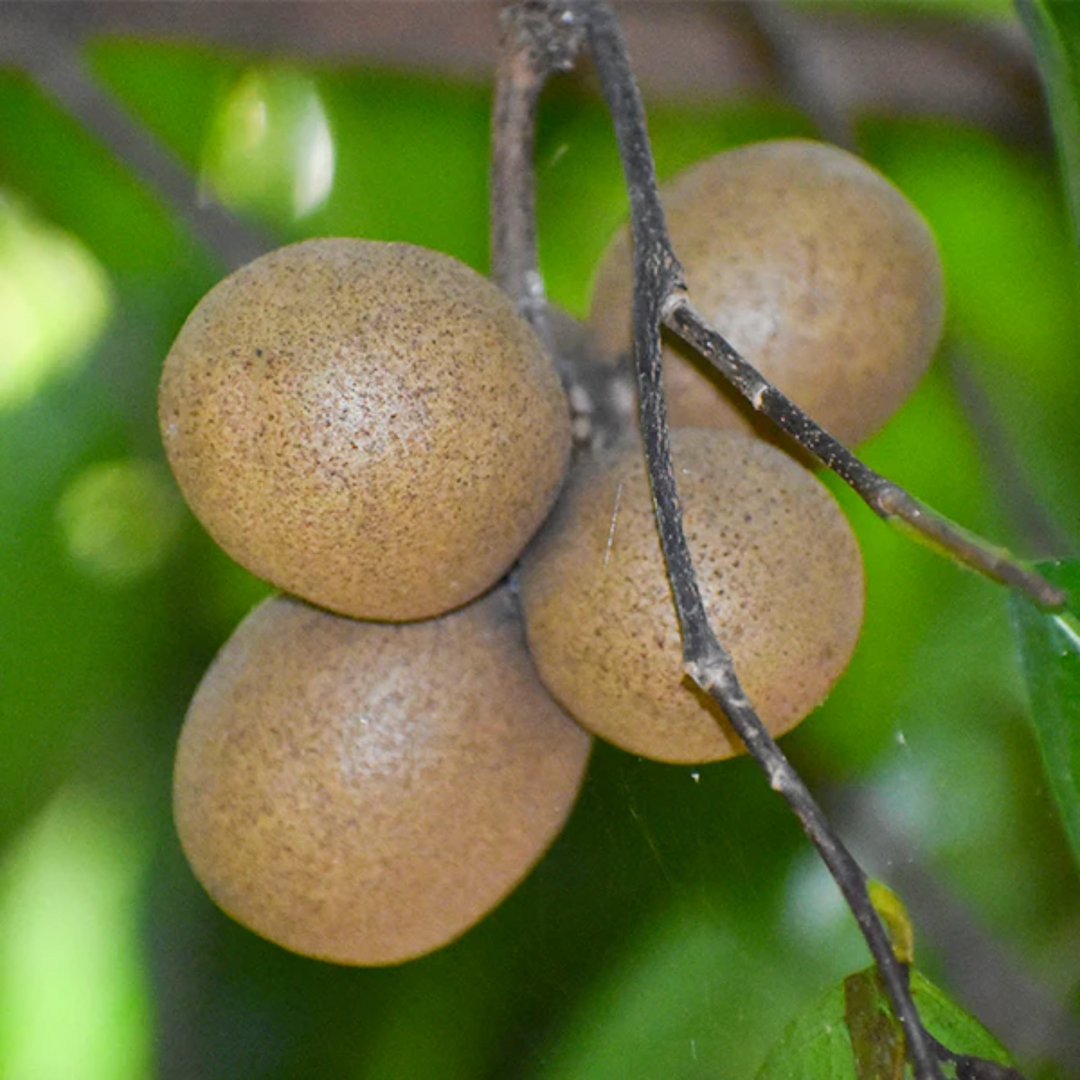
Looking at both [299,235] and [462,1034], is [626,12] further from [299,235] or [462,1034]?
[462,1034]

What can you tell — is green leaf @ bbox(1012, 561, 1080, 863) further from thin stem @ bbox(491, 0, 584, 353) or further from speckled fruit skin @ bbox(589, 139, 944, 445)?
thin stem @ bbox(491, 0, 584, 353)

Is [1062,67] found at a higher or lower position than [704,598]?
higher

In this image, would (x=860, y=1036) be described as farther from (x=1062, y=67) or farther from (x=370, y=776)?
(x=1062, y=67)

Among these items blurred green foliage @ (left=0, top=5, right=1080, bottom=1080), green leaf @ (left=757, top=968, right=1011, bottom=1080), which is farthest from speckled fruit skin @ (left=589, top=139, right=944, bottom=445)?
green leaf @ (left=757, top=968, right=1011, bottom=1080)

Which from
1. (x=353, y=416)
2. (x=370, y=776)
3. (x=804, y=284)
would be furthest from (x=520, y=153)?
(x=370, y=776)

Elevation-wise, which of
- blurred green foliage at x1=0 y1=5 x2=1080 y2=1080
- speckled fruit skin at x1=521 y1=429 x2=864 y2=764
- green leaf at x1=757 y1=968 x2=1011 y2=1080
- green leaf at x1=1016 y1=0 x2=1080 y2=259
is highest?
green leaf at x1=1016 y1=0 x2=1080 y2=259

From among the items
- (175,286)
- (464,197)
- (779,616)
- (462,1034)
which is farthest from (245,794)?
(464,197)

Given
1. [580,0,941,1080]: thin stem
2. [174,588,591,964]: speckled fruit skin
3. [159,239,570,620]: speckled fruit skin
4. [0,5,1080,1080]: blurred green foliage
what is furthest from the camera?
[0,5,1080,1080]: blurred green foliage
